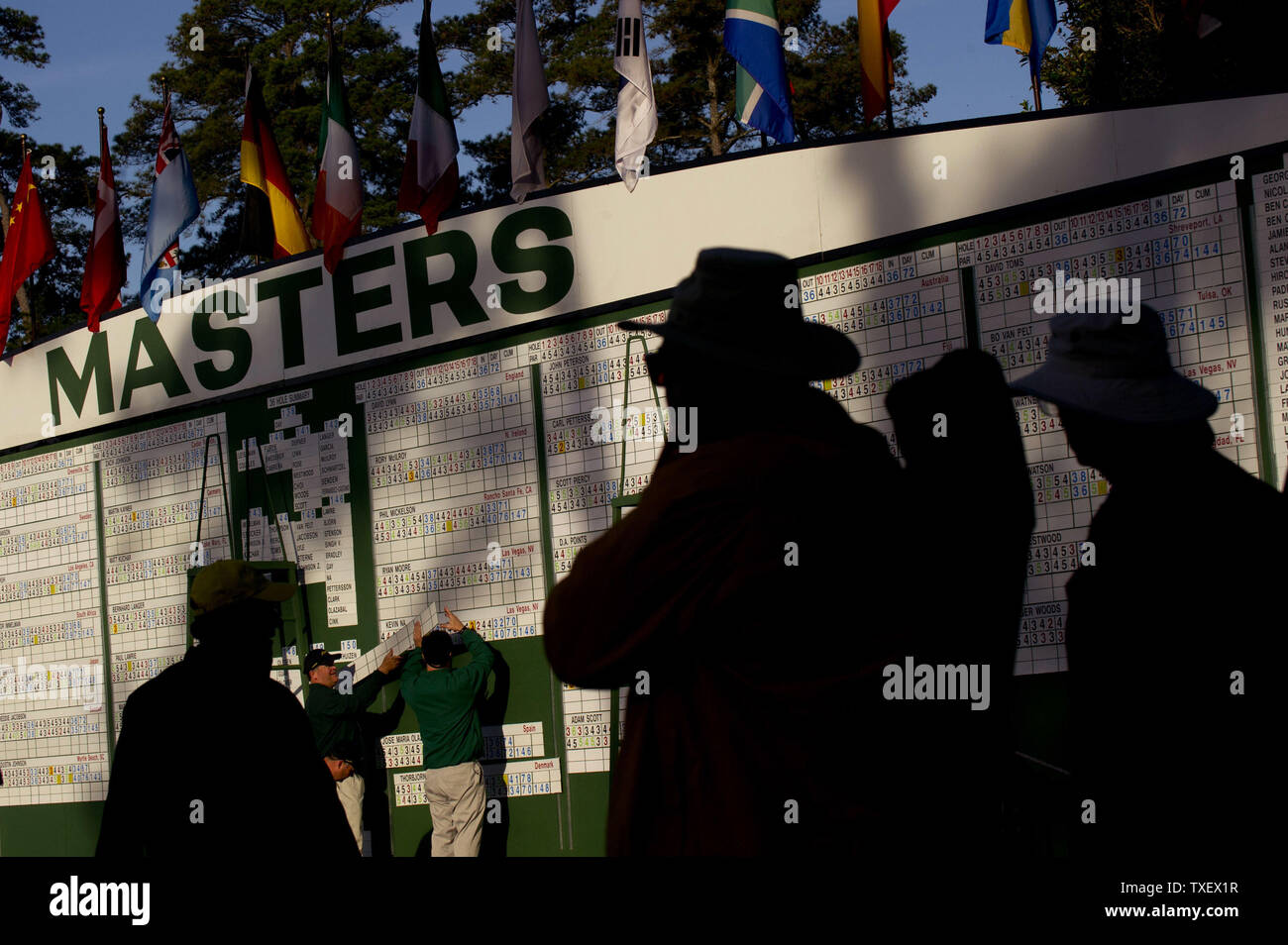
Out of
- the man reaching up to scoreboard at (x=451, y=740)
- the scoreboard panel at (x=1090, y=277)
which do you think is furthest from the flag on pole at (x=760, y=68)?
the man reaching up to scoreboard at (x=451, y=740)

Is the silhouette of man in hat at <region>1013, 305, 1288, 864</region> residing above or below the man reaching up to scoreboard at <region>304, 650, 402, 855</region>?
above

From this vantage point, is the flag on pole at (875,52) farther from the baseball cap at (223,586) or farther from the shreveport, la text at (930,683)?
the shreveport, la text at (930,683)

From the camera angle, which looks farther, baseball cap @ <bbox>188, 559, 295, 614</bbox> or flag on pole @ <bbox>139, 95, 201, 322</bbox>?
flag on pole @ <bbox>139, 95, 201, 322</bbox>

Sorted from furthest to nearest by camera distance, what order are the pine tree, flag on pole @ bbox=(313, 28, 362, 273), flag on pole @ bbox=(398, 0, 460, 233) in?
the pine tree → flag on pole @ bbox=(313, 28, 362, 273) → flag on pole @ bbox=(398, 0, 460, 233)

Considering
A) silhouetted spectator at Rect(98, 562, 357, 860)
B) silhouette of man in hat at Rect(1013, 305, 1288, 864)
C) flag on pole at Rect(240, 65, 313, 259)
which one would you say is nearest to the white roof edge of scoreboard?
flag on pole at Rect(240, 65, 313, 259)

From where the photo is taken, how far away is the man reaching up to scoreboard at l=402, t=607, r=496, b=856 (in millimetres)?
6973

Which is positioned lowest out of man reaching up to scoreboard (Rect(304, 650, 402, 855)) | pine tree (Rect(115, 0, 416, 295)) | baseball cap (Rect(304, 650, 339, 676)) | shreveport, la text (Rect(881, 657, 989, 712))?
man reaching up to scoreboard (Rect(304, 650, 402, 855))

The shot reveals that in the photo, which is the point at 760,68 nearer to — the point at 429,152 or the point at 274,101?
the point at 429,152

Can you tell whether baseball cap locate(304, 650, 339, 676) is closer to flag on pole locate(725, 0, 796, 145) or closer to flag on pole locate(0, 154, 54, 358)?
flag on pole locate(725, 0, 796, 145)

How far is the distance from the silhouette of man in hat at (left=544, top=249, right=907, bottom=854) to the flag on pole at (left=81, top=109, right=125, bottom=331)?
8559 millimetres

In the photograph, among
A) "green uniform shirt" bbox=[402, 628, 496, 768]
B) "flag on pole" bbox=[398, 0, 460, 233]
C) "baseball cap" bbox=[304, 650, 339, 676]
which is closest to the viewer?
"green uniform shirt" bbox=[402, 628, 496, 768]

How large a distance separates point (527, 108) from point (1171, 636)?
6254mm

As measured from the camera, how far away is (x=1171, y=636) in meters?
2.47
